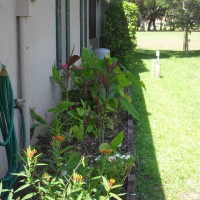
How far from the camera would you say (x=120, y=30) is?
13367 mm

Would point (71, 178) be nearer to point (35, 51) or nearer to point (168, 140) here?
point (35, 51)

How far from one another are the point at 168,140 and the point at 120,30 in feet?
26.3

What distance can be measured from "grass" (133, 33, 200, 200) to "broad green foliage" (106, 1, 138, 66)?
226cm

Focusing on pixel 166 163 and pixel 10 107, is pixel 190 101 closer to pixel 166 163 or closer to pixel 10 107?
pixel 166 163

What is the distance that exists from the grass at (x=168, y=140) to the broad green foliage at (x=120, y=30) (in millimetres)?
2261

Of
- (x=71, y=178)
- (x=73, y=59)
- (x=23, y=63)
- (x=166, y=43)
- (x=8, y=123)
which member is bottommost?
(x=166, y=43)

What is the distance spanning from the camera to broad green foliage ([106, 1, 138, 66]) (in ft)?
43.5

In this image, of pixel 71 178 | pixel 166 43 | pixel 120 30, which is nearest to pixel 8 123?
pixel 71 178

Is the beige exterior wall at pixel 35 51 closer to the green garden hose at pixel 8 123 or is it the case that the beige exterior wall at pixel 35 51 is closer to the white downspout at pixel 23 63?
the white downspout at pixel 23 63

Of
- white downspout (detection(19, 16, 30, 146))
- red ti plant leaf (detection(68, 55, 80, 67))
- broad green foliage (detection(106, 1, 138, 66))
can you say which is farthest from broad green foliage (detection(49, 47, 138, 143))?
broad green foliage (detection(106, 1, 138, 66))

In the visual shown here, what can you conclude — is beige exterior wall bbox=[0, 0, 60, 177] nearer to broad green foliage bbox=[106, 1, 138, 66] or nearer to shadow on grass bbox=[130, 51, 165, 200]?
shadow on grass bbox=[130, 51, 165, 200]

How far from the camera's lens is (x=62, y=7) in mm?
6863

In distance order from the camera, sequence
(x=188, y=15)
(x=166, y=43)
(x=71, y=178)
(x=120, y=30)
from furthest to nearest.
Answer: (x=166, y=43) < (x=188, y=15) < (x=120, y=30) < (x=71, y=178)

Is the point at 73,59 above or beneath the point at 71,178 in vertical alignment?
above
